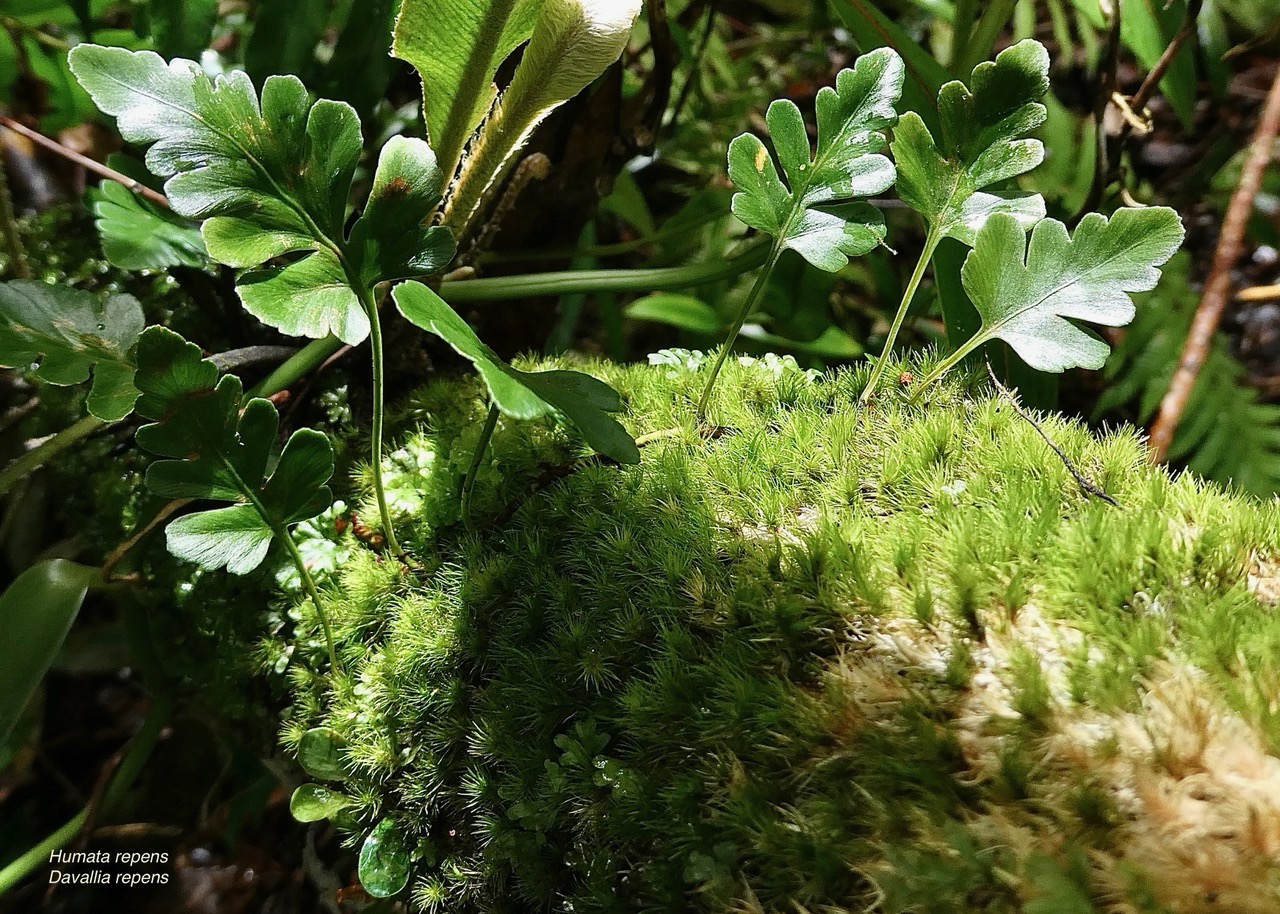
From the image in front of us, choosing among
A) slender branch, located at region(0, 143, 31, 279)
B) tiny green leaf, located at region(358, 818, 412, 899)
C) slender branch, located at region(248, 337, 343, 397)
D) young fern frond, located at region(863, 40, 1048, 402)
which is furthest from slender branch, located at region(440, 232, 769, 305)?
slender branch, located at region(0, 143, 31, 279)

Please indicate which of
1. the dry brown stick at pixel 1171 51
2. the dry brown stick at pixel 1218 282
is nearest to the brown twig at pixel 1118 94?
the dry brown stick at pixel 1171 51

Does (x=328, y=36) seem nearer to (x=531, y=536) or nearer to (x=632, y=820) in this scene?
(x=531, y=536)

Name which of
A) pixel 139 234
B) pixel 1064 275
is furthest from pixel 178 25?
pixel 1064 275

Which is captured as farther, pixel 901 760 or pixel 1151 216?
pixel 1151 216

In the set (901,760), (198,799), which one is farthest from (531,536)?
(198,799)

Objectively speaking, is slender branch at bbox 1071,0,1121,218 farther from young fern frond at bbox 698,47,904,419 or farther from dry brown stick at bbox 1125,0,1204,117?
young fern frond at bbox 698,47,904,419

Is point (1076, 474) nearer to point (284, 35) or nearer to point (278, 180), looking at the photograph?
point (278, 180)

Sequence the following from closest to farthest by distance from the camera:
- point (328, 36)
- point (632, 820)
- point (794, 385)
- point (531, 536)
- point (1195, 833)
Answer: point (1195, 833) → point (632, 820) → point (531, 536) → point (794, 385) → point (328, 36)
